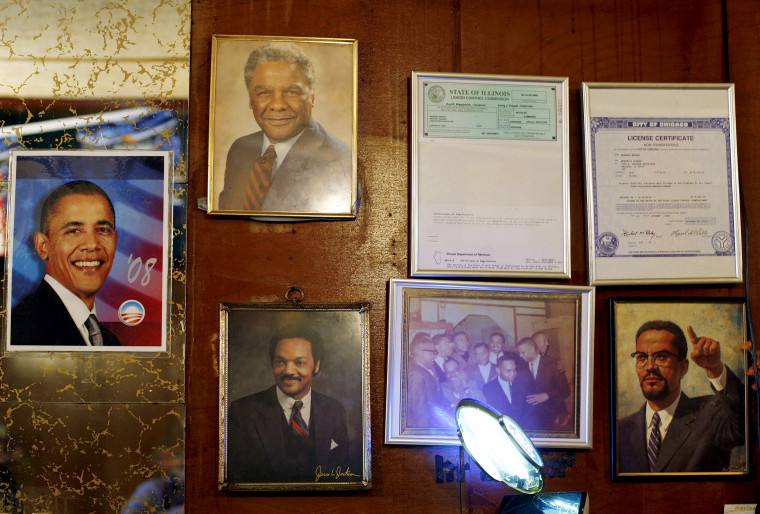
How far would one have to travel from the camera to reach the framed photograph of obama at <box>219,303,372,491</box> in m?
1.87

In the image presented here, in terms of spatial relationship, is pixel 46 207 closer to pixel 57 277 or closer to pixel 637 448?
pixel 57 277

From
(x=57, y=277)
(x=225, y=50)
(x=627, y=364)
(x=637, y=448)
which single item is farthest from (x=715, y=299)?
(x=57, y=277)

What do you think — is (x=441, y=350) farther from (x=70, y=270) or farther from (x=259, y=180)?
(x=70, y=270)

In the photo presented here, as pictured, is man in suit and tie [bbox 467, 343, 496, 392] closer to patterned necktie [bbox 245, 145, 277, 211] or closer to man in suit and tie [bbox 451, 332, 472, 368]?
man in suit and tie [bbox 451, 332, 472, 368]

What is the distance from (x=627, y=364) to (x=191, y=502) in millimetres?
1424

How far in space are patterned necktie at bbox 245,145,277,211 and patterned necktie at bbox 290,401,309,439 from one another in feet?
2.08

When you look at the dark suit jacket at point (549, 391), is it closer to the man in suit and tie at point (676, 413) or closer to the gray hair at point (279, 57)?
the man in suit and tie at point (676, 413)

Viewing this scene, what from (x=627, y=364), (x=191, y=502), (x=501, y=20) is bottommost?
(x=191, y=502)

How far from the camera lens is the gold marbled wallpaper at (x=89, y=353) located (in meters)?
1.86

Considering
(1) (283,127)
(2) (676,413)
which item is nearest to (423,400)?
(2) (676,413)

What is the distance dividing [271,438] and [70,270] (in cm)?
80

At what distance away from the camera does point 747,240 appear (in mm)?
2020

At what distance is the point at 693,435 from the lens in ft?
6.46

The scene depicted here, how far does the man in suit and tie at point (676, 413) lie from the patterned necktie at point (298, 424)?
984 millimetres
